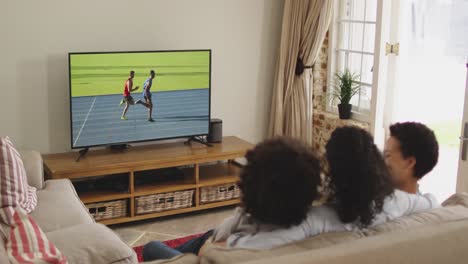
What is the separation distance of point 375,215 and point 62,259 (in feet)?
3.99

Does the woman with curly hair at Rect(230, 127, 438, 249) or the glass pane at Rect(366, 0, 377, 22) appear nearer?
the woman with curly hair at Rect(230, 127, 438, 249)

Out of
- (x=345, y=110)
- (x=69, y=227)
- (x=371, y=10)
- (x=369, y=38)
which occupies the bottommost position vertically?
(x=69, y=227)

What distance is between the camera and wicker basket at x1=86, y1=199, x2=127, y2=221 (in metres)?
4.30

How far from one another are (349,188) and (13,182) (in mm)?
2141

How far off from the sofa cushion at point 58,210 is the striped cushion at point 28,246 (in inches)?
25.4

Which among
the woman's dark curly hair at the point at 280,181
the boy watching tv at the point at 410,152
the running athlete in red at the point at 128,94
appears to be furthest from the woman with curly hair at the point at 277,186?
the running athlete in red at the point at 128,94

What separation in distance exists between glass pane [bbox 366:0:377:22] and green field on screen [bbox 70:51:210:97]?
1.31 meters

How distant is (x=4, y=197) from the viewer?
331cm

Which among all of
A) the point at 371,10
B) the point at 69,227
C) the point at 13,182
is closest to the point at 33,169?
the point at 13,182

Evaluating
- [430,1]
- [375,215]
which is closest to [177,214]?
[430,1]

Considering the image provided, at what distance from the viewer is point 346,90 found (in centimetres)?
495

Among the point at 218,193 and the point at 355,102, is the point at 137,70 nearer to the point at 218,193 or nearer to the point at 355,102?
the point at 218,193

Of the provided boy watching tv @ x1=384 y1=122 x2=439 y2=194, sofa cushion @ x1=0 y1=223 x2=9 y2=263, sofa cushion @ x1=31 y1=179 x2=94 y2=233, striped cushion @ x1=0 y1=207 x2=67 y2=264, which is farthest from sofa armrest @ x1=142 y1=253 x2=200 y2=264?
sofa cushion @ x1=31 y1=179 x2=94 y2=233

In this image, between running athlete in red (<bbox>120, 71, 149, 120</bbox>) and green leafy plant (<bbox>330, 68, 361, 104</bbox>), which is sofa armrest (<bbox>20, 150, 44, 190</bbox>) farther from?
green leafy plant (<bbox>330, 68, 361, 104</bbox>)
